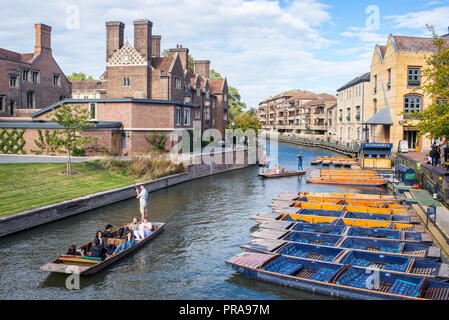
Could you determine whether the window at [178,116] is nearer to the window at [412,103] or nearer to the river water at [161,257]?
the river water at [161,257]

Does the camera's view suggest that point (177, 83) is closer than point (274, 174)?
No

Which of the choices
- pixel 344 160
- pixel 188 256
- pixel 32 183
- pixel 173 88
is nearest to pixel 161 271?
pixel 188 256

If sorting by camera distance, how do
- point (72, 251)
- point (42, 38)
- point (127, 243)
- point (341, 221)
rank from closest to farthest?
point (72, 251), point (127, 243), point (341, 221), point (42, 38)

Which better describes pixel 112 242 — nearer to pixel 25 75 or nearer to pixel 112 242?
pixel 112 242

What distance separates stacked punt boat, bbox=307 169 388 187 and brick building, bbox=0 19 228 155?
49.3ft

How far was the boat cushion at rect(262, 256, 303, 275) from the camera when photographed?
1386cm

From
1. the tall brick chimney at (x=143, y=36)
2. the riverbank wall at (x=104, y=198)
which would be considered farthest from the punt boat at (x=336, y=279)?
the tall brick chimney at (x=143, y=36)

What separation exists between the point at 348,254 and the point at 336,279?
2365mm

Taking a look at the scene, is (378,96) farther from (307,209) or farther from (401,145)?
(307,209)

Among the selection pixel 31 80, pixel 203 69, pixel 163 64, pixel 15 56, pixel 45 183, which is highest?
pixel 203 69

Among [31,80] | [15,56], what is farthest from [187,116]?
[15,56]

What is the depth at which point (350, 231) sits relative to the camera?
58.3 ft

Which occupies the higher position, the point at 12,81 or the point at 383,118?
the point at 12,81

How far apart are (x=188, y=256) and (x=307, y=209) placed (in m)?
7.57
